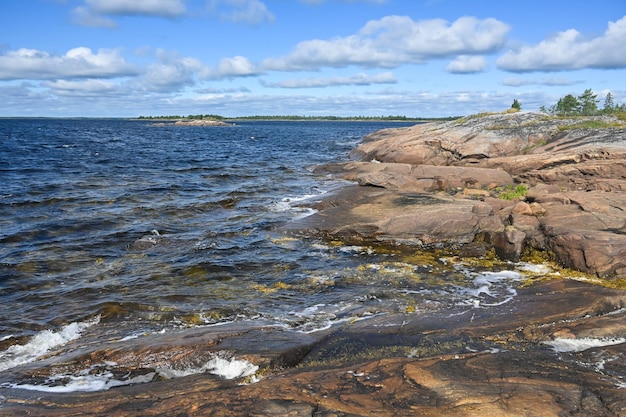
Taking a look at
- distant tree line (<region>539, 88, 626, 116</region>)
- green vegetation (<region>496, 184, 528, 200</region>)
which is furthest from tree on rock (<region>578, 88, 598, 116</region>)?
green vegetation (<region>496, 184, 528, 200</region>)

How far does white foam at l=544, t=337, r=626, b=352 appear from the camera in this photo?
863 centimetres

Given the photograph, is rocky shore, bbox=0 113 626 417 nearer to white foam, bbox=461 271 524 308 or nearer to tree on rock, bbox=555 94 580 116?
white foam, bbox=461 271 524 308

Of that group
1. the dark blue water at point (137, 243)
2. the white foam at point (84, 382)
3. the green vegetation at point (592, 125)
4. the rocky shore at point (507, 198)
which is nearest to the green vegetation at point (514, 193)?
the rocky shore at point (507, 198)

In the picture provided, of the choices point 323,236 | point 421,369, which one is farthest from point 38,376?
point 323,236

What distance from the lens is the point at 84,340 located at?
33.8 ft

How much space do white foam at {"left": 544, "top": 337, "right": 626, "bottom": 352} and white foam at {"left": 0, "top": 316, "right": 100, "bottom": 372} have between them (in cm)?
994

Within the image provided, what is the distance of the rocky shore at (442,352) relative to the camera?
6734mm

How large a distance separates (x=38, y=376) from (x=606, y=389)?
30.7ft

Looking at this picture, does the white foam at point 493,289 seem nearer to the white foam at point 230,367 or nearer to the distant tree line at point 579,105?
the white foam at point 230,367

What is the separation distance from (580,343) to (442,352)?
2.67m

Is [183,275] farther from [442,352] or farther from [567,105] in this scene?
[567,105]

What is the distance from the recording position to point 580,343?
29.0 feet

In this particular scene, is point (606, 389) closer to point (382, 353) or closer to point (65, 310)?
point (382, 353)

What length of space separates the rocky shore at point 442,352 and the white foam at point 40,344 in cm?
78
